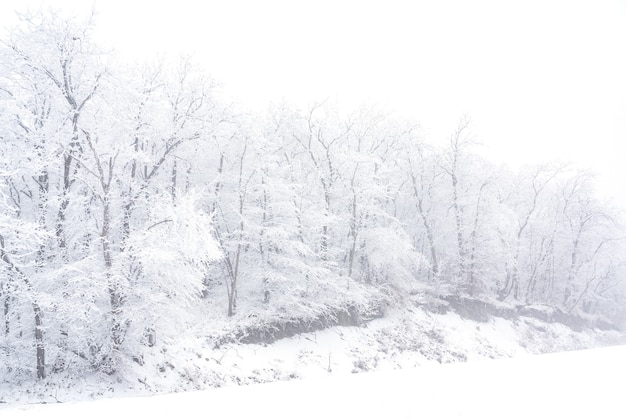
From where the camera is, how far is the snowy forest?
1228cm

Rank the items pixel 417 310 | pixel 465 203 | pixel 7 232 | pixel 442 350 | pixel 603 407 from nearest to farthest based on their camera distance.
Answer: pixel 603 407
pixel 7 232
pixel 442 350
pixel 417 310
pixel 465 203

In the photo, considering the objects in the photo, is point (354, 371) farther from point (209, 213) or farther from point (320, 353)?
point (209, 213)

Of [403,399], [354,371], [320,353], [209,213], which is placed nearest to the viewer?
[403,399]

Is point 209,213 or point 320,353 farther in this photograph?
point 209,213

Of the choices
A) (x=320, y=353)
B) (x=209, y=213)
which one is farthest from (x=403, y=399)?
(x=209, y=213)

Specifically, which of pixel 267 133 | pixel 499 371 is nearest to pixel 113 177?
pixel 267 133

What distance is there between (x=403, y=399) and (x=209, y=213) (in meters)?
17.9

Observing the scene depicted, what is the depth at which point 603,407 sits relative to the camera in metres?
8.09

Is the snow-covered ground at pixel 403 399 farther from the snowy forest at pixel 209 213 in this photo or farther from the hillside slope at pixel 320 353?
the snowy forest at pixel 209 213

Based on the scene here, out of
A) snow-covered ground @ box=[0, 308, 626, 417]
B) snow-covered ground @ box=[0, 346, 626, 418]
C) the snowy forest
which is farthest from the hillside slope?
snow-covered ground @ box=[0, 346, 626, 418]

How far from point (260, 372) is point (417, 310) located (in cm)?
1565

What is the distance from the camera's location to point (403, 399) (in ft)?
27.4

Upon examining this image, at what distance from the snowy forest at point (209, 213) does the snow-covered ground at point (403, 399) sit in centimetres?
430

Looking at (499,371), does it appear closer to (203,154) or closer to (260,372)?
(260,372)
